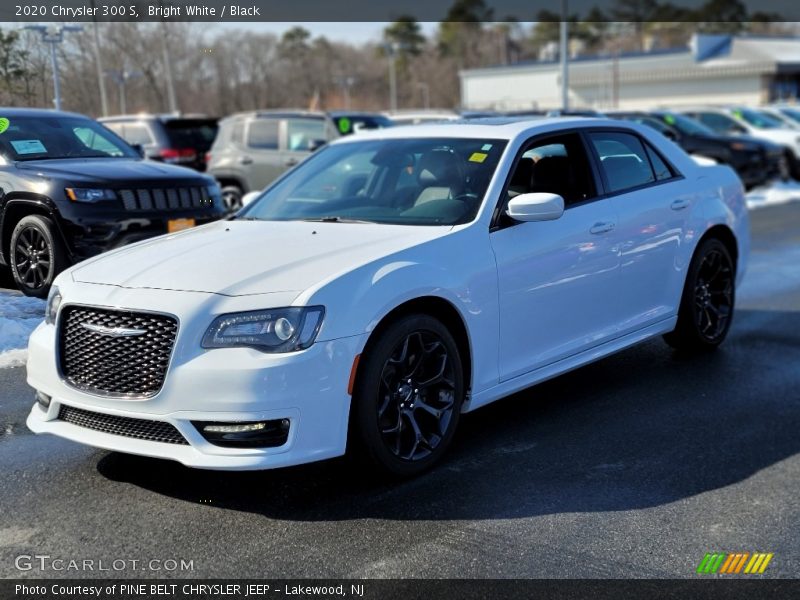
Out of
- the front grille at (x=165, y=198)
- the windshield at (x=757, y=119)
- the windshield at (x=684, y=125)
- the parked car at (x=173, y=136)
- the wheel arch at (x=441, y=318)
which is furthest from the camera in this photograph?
the windshield at (x=757, y=119)

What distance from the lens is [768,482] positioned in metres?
4.55

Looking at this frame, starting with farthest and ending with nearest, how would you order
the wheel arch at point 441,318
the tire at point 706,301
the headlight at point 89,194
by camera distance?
the headlight at point 89,194
the tire at point 706,301
the wheel arch at point 441,318

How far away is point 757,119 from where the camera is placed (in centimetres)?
2466

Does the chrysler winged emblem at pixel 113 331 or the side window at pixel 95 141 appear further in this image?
the side window at pixel 95 141

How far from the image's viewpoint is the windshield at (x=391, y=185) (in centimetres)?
520

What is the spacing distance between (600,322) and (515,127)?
1.24 m

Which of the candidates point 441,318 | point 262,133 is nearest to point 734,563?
point 441,318

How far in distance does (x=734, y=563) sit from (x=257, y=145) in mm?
13093

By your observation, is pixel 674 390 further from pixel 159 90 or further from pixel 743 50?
pixel 743 50

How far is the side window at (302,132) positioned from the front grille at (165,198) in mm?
7235

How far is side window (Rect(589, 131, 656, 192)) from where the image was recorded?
6035 millimetres

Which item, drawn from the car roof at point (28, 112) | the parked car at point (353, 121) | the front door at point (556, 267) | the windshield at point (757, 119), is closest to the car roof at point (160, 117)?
the parked car at point (353, 121)

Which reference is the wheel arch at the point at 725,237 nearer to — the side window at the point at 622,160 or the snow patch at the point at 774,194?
the side window at the point at 622,160

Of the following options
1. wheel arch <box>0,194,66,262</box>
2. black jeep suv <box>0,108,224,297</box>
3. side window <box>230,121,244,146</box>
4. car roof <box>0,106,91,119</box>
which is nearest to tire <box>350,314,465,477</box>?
black jeep suv <box>0,108,224,297</box>
